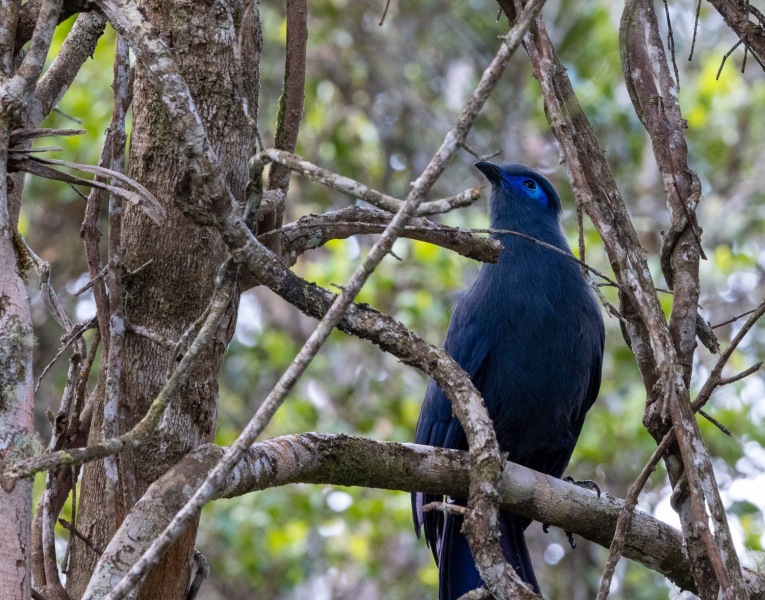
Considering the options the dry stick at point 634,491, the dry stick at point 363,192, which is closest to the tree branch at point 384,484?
the dry stick at point 634,491

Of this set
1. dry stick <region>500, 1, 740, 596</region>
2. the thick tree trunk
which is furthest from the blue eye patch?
the thick tree trunk

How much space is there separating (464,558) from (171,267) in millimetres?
2407

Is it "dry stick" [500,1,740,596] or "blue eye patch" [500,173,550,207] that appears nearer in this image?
"dry stick" [500,1,740,596]

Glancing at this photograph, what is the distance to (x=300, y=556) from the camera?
9.29 metres

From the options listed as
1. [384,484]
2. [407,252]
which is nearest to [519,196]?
[384,484]

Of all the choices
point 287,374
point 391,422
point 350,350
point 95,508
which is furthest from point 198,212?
point 350,350

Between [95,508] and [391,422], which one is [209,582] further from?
[95,508]

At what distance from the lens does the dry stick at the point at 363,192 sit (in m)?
1.81

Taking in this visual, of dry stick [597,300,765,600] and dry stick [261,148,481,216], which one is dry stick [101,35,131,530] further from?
dry stick [597,300,765,600]

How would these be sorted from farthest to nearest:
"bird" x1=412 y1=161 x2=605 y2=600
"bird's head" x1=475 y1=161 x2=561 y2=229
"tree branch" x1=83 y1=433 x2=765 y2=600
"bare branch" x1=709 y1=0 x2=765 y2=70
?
"bird's head" x1=475 y1=161 x2=561 y2=229 → "bird" x1=412 y1=161 x2=605 y2=600 → "bare branch" x1=709 y1=0 x2=765 y2=70 → "tree branch" x1=83 y1=433 x2=765 y2=600

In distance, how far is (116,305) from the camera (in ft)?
8.05

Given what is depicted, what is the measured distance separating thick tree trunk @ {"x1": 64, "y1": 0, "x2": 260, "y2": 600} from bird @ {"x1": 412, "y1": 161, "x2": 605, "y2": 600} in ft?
6.18

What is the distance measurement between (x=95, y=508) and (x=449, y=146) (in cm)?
143

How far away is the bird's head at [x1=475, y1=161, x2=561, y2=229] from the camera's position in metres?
4.87
